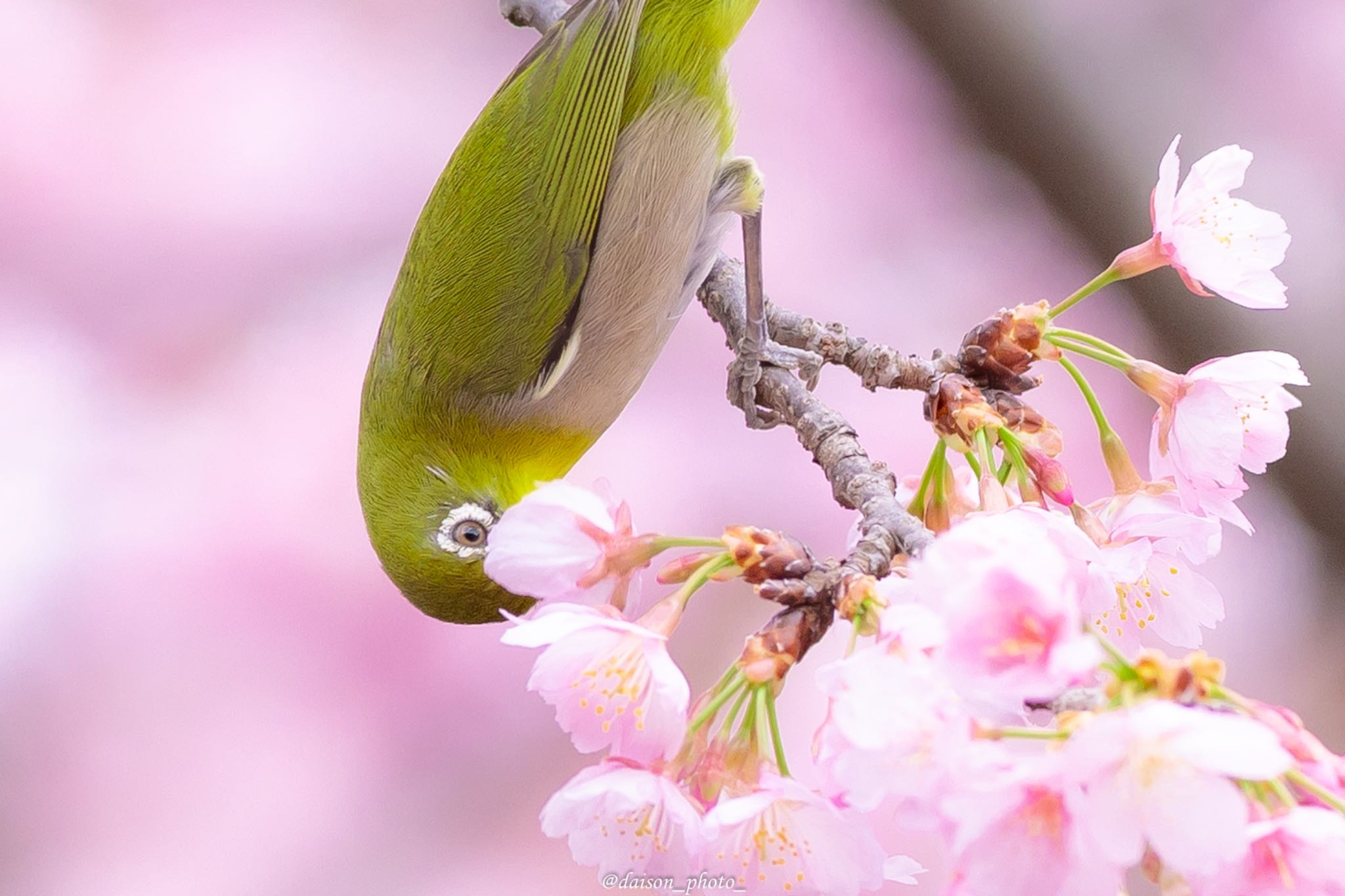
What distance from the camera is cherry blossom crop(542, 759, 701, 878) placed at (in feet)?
1.13

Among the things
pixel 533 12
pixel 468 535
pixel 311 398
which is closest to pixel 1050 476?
pixel 468 535

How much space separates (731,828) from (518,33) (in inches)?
48.7

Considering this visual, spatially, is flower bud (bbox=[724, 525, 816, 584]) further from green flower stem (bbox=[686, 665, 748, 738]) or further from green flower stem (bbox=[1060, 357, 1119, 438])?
green flower stem (bbox=[1060, 357, 1119, 438])

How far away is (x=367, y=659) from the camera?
1.07 m

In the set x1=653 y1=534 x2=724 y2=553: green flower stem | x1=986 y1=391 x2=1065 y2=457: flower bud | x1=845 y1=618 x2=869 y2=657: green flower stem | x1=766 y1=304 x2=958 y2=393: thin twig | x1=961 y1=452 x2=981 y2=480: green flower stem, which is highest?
x1=766 y1=304 x2=958 y2=393: thin twig

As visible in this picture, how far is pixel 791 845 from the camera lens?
0.36m

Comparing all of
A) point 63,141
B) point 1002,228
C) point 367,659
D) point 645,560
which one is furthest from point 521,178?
point 1002,228

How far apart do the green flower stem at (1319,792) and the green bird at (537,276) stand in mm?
456

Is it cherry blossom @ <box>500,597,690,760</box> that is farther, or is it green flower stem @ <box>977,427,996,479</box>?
green flower stem @ <box>977,427,996,479</box>

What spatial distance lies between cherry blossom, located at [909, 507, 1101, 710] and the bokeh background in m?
0.78

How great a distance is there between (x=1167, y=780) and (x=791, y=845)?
156 mm

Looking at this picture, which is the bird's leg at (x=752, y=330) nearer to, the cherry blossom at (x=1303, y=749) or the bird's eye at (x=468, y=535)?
the bird's eye at (x=468, y=535)

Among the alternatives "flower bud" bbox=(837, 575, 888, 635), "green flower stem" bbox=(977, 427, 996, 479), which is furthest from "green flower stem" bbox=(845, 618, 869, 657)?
"green flower stem" bbox=(977, 427, 996, 479)

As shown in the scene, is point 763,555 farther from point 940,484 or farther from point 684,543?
point 940,484
